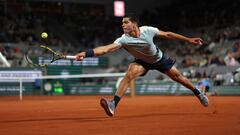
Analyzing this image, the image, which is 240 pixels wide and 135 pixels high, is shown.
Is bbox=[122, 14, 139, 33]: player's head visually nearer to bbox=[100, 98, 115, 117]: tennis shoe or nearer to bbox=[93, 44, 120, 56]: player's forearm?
bbox=[93, 44, 120, 56]: player's forearm

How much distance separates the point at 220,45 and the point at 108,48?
2244 cm

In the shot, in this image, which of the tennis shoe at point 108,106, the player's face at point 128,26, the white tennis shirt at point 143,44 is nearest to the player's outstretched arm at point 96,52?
the white tennis shirt at point 143,44

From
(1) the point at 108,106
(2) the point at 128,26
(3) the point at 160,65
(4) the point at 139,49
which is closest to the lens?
(1) the point at 108,106

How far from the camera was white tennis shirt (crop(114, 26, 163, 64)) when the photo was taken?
8.95 meters

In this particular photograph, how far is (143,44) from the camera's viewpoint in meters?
9.05

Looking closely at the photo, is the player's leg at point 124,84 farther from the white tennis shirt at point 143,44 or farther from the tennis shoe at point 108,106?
the white tennis shirt at point 143,44

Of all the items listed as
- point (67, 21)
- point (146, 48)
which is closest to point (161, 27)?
Answer: point (67, 21)

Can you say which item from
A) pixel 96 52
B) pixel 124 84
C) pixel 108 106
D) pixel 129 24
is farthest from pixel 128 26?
pixel 108 106

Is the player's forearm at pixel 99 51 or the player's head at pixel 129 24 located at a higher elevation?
the player's head at pixel 129 24

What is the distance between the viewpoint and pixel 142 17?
138 ft

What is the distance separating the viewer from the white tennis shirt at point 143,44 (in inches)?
352

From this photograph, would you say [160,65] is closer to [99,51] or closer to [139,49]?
[139,49]

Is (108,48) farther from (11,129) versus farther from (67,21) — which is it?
(67,21)

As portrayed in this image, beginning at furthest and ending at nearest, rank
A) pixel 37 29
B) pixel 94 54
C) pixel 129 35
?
pixel 37 29 < pixel 129 35 < pixel 94 54
